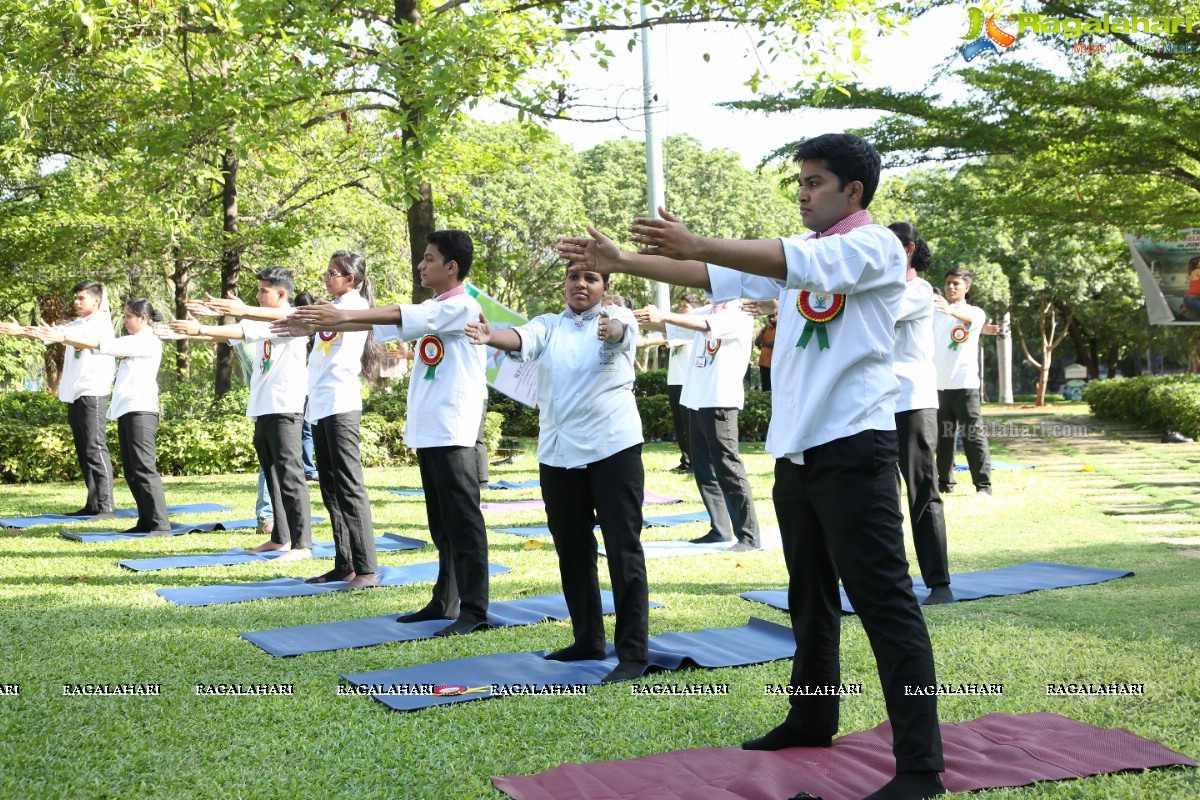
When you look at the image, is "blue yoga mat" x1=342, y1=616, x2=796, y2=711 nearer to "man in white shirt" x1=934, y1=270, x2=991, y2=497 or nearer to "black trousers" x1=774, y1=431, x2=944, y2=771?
"black trousers" x1=774, y1=431, x2=944, y2=771

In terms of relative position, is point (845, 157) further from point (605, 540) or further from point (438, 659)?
point (438, 659)

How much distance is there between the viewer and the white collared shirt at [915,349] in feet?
18.1

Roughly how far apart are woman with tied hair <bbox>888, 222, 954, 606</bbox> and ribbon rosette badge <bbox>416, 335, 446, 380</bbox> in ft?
7.77

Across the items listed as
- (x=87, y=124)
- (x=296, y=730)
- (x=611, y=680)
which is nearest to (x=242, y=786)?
(x=296, y=730)

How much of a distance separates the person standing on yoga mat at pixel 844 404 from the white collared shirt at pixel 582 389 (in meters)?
1.34

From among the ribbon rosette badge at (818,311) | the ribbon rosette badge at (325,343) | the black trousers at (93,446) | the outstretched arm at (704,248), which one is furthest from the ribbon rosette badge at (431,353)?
the black trousers at (93,446)

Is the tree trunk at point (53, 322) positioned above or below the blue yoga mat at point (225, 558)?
above

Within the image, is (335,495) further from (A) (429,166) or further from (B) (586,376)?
(A) (429,166)

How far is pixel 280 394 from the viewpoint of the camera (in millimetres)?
7352

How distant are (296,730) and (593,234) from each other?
2.11 meters

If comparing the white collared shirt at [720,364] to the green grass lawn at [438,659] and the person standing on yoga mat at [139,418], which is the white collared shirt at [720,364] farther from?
the person standing on yoga mat at [139,418]

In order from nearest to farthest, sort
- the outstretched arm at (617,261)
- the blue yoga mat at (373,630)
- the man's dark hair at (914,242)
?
the outstretched arm at (617,261) → the blue yoga mat at (373,630) → the man's dark hair at (914,242)

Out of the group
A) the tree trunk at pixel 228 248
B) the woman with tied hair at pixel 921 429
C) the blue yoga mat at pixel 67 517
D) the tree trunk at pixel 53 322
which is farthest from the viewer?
the tree trunk at pixel 53 322

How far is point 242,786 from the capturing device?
3289mm
